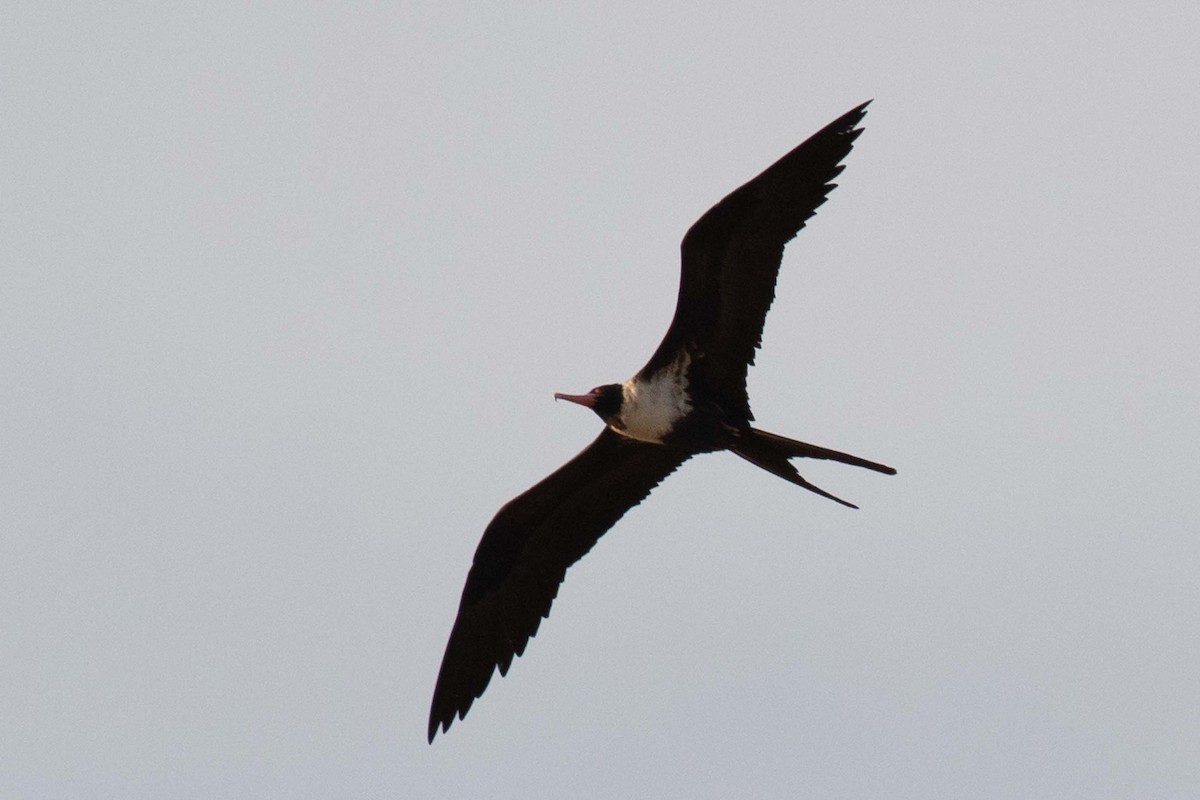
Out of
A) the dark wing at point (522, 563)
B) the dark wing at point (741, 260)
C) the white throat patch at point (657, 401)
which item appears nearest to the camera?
the dark wing at point (741, 260)

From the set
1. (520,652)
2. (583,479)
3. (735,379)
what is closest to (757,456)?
(735,379)

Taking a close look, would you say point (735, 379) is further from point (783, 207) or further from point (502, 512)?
point (502, 512)

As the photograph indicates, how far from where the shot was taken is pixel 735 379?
783 centimetres

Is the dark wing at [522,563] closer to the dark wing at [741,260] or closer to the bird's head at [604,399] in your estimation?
the bird's head at [604,399]

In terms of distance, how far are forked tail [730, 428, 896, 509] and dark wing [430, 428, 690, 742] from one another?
68 cm

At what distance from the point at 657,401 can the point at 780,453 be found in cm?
56

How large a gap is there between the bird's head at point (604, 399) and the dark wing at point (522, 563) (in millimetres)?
425

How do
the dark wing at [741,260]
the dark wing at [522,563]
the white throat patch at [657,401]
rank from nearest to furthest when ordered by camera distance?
the dark wing at [741,260] → the white throat patch at [657,401] → the dark wing at [522,563]

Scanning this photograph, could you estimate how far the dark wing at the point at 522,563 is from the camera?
8.52 meters

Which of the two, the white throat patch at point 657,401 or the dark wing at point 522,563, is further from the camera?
the dark wing at point 522,563

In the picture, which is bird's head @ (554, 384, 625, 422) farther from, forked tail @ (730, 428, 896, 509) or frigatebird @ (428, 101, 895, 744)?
forked tail @ (730, 428, 896, 509)

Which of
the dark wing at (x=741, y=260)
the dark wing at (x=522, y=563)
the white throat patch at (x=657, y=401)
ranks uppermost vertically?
the dark wing at (x=741, y=260)

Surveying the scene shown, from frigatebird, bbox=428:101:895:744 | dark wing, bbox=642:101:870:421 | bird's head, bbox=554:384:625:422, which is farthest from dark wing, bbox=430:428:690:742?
dark wing, bbox=642:101:870:421

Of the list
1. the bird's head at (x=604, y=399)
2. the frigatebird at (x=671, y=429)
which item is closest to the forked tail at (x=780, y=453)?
the frigatebird at (x=671, y=429)
